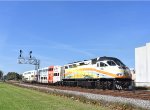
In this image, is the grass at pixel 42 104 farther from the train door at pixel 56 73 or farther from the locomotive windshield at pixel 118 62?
the train door at pixel 56 73

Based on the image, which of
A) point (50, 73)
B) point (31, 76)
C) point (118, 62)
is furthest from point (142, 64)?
point (118, 62)

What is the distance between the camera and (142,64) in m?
70.6

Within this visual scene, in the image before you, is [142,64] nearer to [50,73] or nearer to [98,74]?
[50,73]

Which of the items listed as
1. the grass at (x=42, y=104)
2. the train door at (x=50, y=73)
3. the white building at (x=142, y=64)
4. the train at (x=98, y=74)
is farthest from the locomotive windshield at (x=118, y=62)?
the white building at (x=142, y=64)

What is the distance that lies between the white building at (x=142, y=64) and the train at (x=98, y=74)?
68.8 ft

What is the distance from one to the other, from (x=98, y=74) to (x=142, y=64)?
34.1m

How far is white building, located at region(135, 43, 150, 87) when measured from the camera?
68.1 m

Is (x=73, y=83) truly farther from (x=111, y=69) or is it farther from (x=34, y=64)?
(x=34, y=64)

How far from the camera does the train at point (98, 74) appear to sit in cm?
3531

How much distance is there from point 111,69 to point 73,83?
556 inches

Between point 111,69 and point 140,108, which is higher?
point 111,69

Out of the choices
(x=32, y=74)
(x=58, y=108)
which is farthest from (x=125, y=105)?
(x=32, y=74)

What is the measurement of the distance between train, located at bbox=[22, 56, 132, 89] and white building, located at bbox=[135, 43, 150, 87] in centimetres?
2098

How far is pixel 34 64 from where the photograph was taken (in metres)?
96.0
